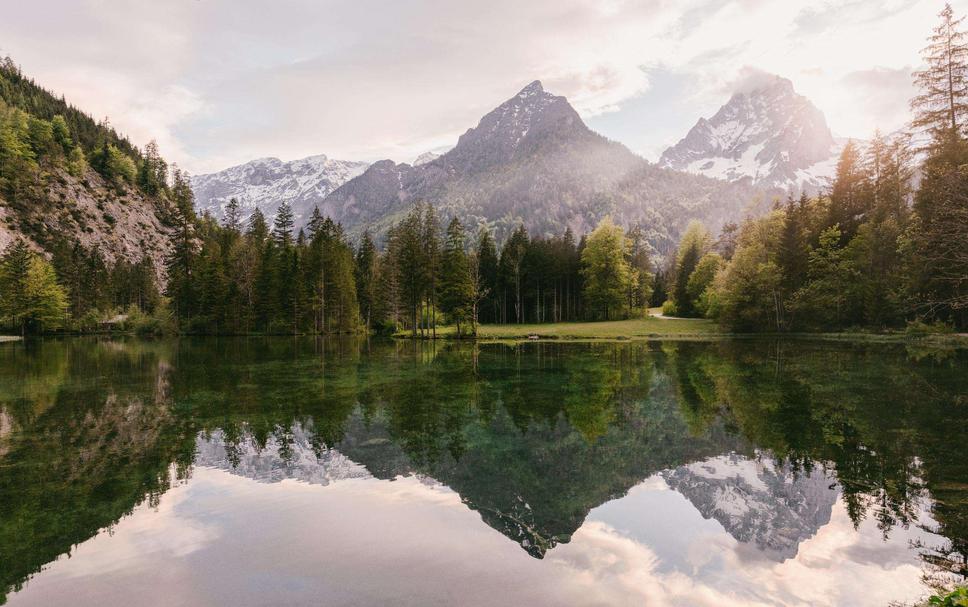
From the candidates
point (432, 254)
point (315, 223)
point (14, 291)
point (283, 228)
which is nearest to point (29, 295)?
point (14, 291)

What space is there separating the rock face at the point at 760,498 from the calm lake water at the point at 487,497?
6 centimetres

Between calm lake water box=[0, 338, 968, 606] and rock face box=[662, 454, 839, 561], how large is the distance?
59mm

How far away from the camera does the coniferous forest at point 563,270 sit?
49.0 meters

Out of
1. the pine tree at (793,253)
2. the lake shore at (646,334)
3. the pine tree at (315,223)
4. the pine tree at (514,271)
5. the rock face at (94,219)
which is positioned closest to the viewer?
the lake shore at (646,334)

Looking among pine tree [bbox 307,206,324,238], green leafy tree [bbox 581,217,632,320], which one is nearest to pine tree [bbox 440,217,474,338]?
green leafy tree [bbox 581,217,632,320]

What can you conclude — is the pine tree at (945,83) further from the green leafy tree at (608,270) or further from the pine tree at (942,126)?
the green leafy tree at (608,270)

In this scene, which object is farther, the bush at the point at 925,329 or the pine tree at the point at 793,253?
the pine tree at the point at 793,253

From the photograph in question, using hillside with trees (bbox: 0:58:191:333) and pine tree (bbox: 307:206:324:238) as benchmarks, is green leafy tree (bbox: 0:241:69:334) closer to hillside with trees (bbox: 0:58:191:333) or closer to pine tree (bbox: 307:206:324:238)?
hillside with trees (bbox: 0:58:191:333)

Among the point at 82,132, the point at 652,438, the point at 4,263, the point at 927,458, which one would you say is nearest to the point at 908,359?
the point at 927,458

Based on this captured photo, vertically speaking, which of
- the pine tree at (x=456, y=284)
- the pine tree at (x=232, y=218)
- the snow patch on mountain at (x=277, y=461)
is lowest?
the snow patch on mountain at (x=277, y=461)

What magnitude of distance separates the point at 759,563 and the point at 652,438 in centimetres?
778

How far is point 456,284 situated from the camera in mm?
68375

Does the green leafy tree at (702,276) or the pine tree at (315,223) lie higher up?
the pine tree at (315,223)

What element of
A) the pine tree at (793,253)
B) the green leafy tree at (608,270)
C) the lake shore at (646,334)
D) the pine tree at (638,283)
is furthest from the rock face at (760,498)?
the pine tree at (638,283)
